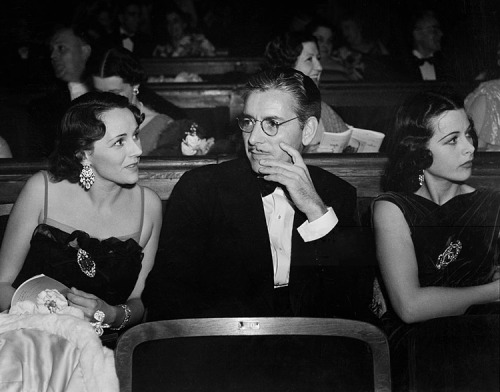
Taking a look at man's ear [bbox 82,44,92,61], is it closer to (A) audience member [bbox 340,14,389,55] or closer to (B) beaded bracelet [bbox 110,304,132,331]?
(B) beaded bracelet [bbox 110,304,132,331]

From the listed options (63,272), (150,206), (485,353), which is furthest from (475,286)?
(63,272)

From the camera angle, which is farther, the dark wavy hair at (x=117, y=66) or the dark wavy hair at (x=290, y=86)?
the dark wavy hair at (x=117, y=66)

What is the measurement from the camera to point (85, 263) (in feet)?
7.42

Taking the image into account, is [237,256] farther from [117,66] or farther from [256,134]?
[117,66]

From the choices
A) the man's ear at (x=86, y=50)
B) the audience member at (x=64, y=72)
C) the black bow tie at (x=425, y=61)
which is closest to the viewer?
the audience member at (x=64, y=72)

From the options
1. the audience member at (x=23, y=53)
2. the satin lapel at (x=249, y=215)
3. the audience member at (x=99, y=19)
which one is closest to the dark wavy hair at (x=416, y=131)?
the satin lapel at (x=249, y=215)

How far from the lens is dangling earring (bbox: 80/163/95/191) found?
232cm

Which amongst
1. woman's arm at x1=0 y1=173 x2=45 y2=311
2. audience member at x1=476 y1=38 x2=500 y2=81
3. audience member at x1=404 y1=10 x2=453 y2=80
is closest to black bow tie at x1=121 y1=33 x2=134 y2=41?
audience member at x1=404 y1=10 x2=453 y2=80

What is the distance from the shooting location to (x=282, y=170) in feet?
7.11

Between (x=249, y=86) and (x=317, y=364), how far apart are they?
0.97 meters

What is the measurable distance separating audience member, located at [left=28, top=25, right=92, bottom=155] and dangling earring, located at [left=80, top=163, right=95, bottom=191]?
997 millimetres

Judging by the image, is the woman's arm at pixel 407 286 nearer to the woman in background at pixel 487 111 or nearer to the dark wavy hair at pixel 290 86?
the dark wavy hair at pixel 290 86

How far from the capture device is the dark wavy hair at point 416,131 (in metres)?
2.20

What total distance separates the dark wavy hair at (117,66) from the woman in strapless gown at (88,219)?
934mm
